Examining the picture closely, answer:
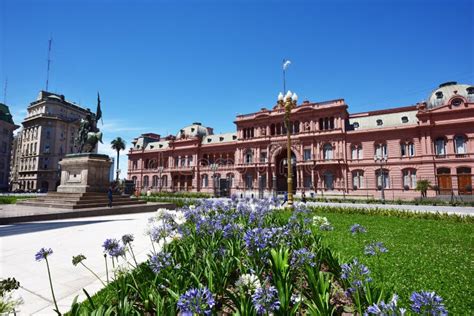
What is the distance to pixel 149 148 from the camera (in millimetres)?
65500

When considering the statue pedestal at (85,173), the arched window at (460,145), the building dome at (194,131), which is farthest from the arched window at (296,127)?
the statue pedestal at (85,173)

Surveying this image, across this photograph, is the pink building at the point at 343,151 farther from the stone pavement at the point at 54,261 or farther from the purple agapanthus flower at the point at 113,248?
the purple agapanthus flower at the point at 113,248

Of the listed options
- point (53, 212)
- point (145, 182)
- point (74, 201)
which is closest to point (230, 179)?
point (145, 182)

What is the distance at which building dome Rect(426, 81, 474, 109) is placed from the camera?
112ft

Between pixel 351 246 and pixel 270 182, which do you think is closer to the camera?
pixel 351 246

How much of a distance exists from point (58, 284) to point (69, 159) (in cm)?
1675

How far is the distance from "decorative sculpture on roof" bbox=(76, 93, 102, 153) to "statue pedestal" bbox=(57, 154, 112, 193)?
1345 millimetres

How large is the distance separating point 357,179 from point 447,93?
57.6 feet

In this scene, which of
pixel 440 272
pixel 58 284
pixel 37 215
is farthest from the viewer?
pixel 37 215

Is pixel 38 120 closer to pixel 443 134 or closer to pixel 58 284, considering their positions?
pixel 58 284

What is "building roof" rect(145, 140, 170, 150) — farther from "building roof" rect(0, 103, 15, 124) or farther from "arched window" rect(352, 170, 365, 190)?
"arched window" rect(352, 170, 365, 190)

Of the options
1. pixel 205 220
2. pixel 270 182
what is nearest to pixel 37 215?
pixel 205 220

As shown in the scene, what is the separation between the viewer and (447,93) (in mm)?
36125

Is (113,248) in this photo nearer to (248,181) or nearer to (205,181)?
(248,181)
